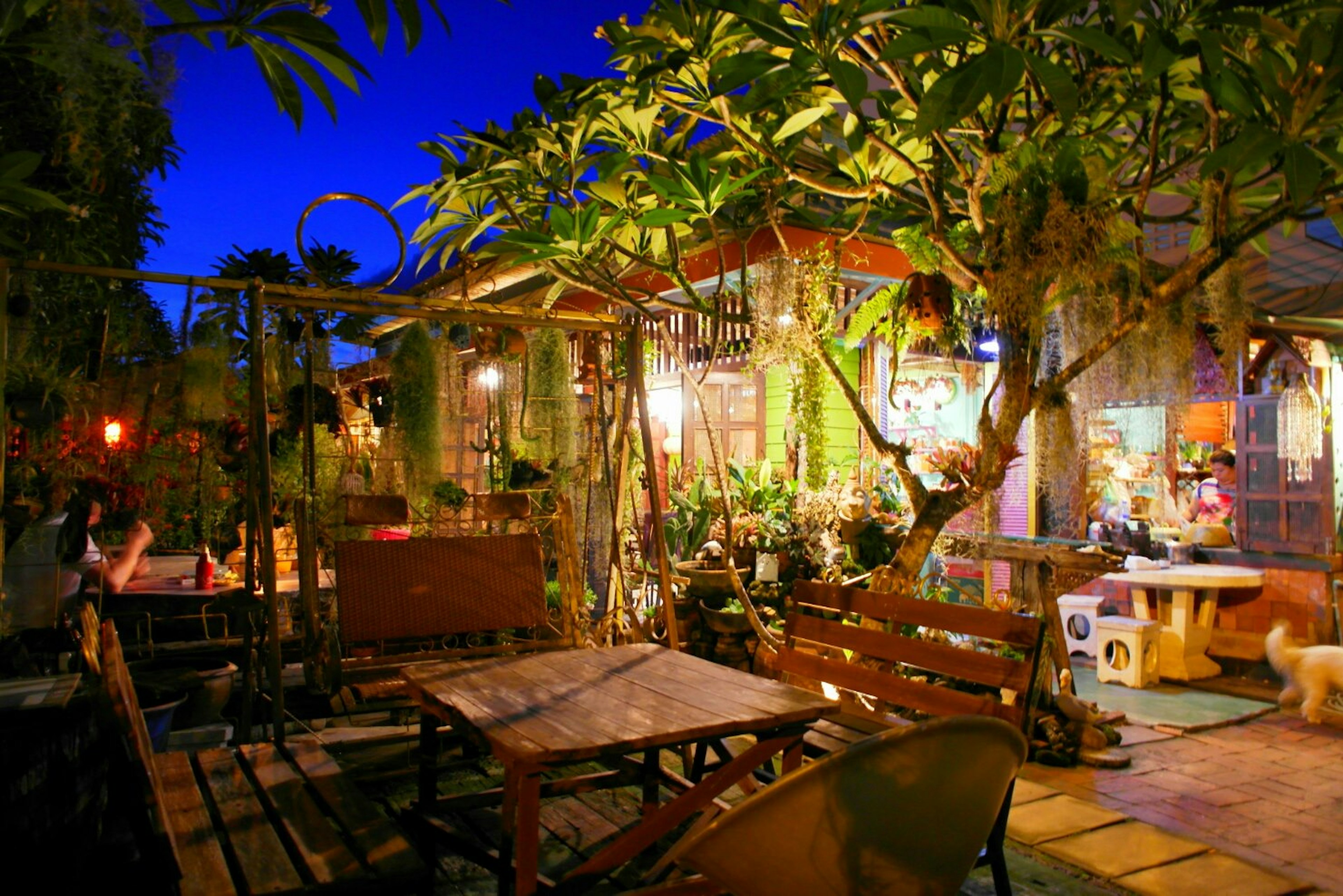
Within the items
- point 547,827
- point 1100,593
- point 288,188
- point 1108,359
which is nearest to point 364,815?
point 547,827

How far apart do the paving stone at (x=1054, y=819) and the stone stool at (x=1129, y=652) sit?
2927mm

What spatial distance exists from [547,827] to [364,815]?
3.55ft

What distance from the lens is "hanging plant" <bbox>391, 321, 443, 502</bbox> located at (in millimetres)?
3824

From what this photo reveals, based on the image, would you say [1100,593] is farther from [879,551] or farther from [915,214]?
[915,214]

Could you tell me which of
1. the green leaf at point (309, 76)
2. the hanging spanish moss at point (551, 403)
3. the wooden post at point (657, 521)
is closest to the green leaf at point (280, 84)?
the green leaf at point (309, 76)

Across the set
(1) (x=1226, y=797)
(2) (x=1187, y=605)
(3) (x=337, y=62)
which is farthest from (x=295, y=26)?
(2) (x=1187, y=605)

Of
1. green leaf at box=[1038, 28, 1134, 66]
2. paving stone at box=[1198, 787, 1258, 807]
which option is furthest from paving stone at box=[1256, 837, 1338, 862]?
green leaf at box=[1038, 28, 1134, 66]

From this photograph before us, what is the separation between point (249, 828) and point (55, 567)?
8.61 ft

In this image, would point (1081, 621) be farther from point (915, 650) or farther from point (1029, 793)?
point (915, 650)

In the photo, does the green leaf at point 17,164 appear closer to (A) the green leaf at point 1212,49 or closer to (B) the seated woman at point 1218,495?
(A) the green leaf at point 1212,49

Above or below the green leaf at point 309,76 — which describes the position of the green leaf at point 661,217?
above

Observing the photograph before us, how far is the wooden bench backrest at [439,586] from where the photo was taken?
140 inches

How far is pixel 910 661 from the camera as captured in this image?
2.80 m

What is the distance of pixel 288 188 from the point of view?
66.3m
